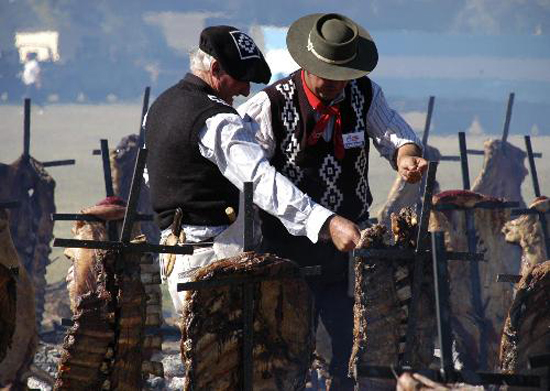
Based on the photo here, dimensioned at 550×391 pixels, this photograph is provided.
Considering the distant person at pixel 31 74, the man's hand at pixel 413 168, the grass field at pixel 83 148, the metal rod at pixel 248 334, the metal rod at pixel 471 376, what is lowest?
the metal rod at pixel 471 376

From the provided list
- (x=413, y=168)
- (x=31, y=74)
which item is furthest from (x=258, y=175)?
(x=31, y=74)

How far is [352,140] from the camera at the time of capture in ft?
20.0

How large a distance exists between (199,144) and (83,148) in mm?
26939

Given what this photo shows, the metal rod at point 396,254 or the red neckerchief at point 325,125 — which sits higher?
the red neckerchief at point 325,125

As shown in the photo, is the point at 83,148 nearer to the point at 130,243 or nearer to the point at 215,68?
the point at 215,68

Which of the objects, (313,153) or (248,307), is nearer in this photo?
(248,307)

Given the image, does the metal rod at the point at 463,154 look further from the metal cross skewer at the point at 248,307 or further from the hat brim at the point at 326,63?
the metal cross skewer at the point at 248,307

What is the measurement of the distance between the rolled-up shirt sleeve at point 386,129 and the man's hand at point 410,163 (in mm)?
50

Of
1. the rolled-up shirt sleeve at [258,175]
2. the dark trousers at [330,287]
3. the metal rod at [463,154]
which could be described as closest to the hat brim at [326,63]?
the rolled-up shirt sleeve at [258,175]

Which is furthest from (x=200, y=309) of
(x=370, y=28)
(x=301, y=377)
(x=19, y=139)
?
(x=370, y=28)

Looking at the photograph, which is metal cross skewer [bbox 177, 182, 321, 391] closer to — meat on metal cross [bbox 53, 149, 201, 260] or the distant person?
meat on metal cross [bbox 53, 149, 201, 260]

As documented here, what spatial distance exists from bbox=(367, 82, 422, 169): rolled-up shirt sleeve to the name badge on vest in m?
0.07

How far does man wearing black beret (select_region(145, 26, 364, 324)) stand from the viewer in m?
5.44

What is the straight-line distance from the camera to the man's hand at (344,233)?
4992 mm
